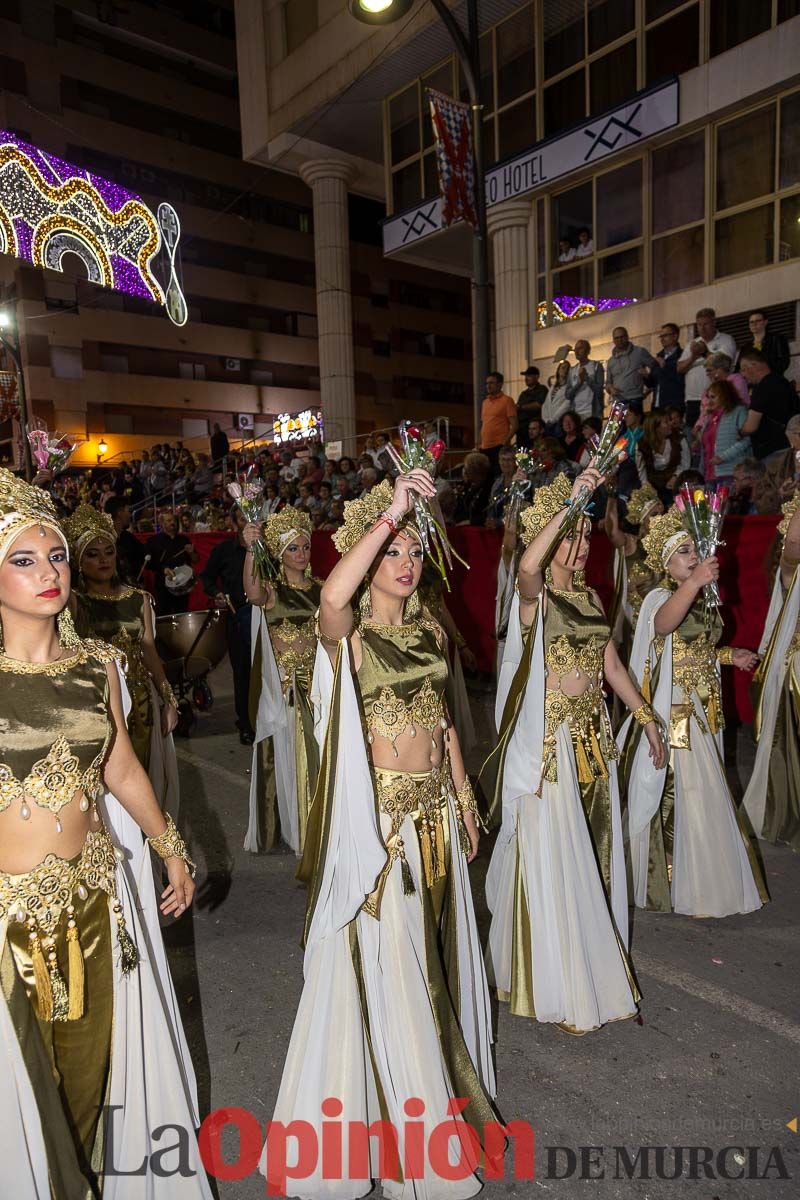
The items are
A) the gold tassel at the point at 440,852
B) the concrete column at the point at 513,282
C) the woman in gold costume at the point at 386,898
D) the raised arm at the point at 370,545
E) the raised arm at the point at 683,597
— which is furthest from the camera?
the concrete column at the point at 513,282

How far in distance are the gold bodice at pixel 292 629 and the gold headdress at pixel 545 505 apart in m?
2.29

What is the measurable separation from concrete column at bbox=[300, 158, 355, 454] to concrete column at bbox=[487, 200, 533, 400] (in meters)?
4.75

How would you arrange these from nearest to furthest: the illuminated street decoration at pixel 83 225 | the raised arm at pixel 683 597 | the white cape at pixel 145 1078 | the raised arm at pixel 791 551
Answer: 1. the white cape at pixel 145 1078
2. the raised arm at pixel 683 597
3. the raised arm at pixel 791 551
4. the illuminated street decoration at pixel 83 225

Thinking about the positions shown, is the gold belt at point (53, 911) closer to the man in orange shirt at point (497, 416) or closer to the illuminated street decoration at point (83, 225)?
the man in orange shirt at point (497, 416)

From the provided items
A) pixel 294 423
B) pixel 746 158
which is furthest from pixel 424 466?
pixel 294 423

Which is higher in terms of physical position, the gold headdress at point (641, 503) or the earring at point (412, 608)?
the gold headdress at point (641, 503)

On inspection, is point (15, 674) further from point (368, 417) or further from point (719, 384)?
point (368, 417)

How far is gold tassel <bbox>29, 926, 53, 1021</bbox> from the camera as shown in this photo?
220 centimetres

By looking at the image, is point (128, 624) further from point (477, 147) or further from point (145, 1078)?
point (477, 147)

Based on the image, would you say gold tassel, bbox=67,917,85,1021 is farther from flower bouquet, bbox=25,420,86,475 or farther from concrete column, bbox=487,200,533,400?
concrete column, bbox=487,200,533,400

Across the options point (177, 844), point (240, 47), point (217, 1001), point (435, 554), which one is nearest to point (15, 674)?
point (177, 844)

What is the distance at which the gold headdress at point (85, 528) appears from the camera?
487 cm

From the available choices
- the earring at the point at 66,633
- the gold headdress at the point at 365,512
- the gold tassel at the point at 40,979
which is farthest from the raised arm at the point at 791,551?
the gold tassel at the point at 40,979

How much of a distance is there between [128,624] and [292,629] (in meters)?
1.20
